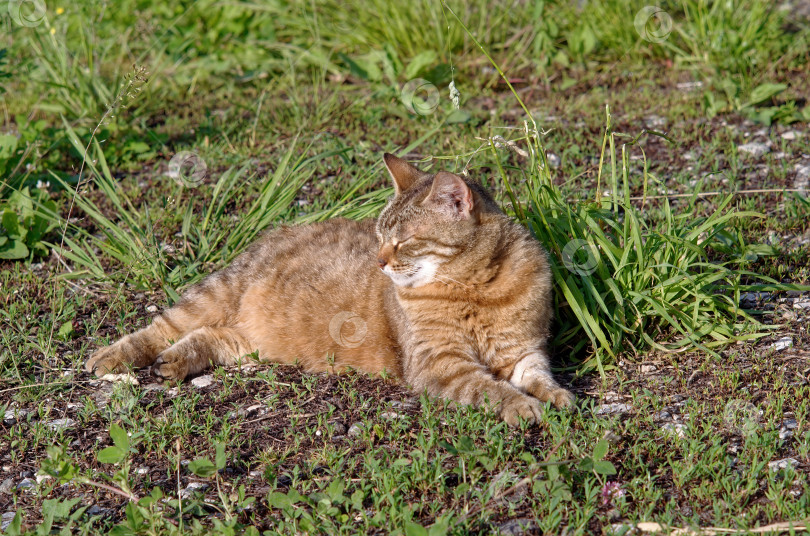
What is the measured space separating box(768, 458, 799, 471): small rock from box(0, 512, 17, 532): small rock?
286cm

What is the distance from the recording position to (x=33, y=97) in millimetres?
7449

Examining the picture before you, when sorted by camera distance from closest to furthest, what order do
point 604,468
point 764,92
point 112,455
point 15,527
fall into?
point 15,527 → point 604,468 → point 112,455 → point 764,92

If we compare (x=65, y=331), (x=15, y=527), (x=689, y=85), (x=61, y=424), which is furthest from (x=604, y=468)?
(x=689, y=85)

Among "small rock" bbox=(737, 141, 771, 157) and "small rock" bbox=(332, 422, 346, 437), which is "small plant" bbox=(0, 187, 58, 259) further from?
"small rock" bbox=(737, 141, 771, 157)

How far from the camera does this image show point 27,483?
3.42m

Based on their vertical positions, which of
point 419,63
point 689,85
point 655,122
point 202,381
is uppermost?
point 419,63

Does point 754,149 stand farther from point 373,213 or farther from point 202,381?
point 202,381

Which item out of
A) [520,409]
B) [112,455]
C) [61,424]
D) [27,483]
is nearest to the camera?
[112,455]

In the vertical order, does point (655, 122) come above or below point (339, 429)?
above

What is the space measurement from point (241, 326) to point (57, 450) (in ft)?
5.54

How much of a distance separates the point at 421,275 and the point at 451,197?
39 centimetres

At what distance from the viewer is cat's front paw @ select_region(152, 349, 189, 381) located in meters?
4.20

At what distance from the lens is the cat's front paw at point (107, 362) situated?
4.26 meters

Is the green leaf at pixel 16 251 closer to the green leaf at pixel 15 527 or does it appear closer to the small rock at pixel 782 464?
the green leaf at pixel 15 527
